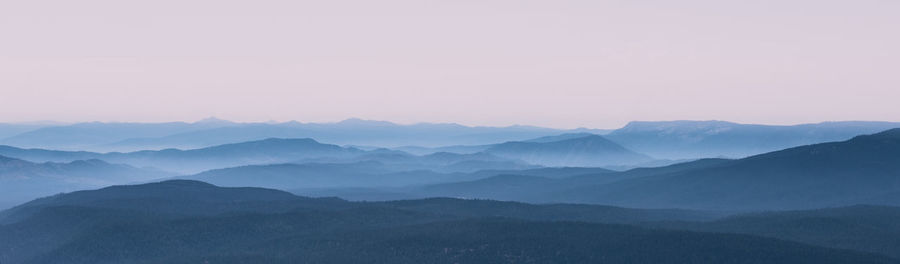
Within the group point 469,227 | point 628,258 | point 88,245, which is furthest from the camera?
point 88,245

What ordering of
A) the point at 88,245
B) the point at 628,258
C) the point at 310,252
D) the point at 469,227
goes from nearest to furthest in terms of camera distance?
the point at 628,258 < the point at 310,252 < the point at 469,227 < the point at 88,245

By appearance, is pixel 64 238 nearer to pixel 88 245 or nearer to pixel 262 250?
pixel 88 245

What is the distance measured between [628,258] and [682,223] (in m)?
55.1

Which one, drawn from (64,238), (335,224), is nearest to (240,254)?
(335,224)

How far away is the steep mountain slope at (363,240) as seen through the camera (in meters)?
118

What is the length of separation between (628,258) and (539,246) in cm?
1388

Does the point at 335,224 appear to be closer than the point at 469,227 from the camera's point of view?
No

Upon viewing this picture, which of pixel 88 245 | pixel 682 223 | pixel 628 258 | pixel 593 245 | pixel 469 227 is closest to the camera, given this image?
pixel 628 258

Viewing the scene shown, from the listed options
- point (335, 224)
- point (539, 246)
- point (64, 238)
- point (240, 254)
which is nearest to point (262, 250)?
point (240, 254)

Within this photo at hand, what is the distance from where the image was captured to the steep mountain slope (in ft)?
386

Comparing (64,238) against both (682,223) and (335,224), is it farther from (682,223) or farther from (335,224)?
(682,223)

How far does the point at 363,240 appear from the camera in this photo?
13850 centimetres

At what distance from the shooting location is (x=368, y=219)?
17400cm

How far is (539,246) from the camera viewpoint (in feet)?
409
